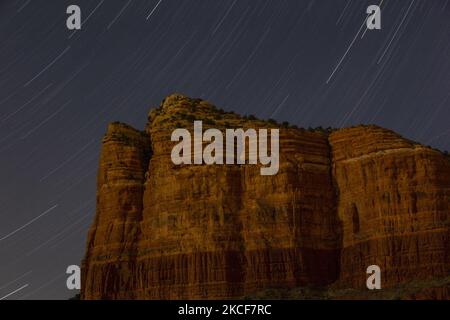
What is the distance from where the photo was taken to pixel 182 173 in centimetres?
13100

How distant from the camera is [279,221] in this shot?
12825 centimetres

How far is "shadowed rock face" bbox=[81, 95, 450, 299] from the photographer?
408ft

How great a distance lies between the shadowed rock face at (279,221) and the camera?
12444cm

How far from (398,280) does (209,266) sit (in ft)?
69.7

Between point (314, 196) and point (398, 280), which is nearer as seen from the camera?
point (398, 280)
